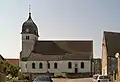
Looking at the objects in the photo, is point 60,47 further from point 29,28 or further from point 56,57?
point 29,28

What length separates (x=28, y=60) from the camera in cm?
→ 8912

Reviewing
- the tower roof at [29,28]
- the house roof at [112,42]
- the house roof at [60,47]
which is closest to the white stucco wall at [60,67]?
the house roof at [60,47]

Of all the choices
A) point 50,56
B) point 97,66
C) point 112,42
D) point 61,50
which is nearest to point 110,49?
point 112,42

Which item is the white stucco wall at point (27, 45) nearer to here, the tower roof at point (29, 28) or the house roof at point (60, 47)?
the tower roof at point (29, 28)

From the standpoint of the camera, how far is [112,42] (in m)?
69.7

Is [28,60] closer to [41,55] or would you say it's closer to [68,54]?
[41,55]

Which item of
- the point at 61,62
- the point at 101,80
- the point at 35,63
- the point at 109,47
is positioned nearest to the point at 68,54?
the point at 61,62

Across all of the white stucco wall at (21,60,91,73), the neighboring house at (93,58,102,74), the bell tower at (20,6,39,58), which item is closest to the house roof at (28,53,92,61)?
the white stucco wall at (21,60,91,73)

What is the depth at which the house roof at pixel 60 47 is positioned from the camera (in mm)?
92125

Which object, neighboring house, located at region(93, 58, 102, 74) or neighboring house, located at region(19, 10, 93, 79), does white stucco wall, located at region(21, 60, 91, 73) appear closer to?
neighboring house, located at region(19, 10, 93, 79)

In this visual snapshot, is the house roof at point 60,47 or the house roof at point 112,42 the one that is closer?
the house roof at point 112,42

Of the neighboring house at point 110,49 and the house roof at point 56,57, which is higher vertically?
the neighboring house at point 110,49

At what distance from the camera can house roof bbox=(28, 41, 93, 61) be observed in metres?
90.4

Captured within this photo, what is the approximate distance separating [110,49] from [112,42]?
2.48 metres
